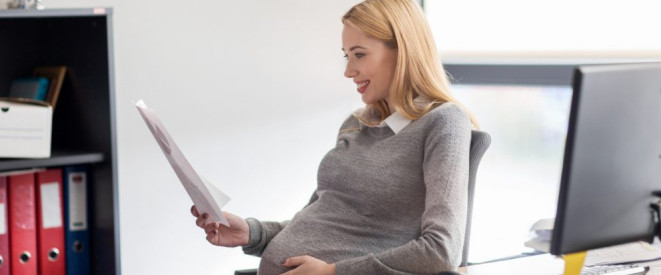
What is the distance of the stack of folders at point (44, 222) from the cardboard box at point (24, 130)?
0.10m

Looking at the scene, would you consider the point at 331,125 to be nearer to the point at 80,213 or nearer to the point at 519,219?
the point at 519,219

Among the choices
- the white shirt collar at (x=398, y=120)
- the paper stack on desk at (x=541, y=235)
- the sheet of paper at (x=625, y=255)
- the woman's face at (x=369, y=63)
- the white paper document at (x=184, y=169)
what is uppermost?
the woman's face at (x=369, y=63)

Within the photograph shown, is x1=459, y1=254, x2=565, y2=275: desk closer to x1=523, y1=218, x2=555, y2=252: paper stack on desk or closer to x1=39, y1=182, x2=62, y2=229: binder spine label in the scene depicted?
x1=523, y1=218, x2=555, y2=252: paper stack on desk

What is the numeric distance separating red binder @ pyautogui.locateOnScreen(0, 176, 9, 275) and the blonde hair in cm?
96

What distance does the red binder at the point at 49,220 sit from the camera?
2.04 meters

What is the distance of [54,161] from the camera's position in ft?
6.43

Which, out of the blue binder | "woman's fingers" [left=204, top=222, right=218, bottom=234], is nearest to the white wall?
the blue binder

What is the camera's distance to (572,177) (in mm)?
1240

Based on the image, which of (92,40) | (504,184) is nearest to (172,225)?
(92,40)

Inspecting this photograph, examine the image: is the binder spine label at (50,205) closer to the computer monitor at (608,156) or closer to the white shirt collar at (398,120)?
the white shirt collar at (398,120)

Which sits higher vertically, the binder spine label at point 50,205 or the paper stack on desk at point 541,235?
the paper stack on desk at point 541,235

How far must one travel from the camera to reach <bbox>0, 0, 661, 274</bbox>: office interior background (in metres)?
2.54

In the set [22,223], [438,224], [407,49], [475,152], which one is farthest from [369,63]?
[22,223]

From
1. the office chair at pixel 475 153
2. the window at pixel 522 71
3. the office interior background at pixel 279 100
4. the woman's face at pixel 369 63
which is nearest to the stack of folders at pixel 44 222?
the office interior background at pixel 279 100
